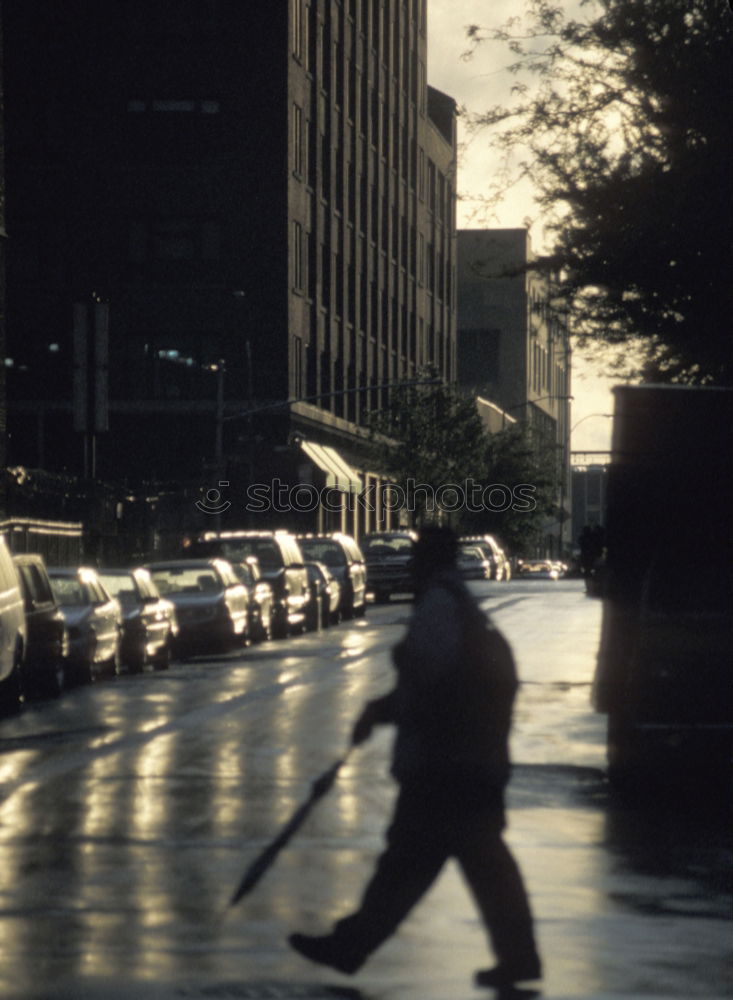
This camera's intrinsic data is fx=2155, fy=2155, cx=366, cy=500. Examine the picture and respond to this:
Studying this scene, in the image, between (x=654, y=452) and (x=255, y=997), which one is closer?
(x=255, y=997)

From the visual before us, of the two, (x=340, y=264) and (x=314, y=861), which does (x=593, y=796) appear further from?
(x=340, y=264)

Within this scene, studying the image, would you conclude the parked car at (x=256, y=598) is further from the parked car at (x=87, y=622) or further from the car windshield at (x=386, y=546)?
the car windshield at (x=386, y=546)

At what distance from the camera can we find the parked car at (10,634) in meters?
21.0

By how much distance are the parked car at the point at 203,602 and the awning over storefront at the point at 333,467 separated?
34068 mm

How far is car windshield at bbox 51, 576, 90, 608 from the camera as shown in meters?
26.0

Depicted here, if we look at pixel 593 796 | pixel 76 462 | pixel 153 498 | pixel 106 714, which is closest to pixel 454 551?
pixel 593 796

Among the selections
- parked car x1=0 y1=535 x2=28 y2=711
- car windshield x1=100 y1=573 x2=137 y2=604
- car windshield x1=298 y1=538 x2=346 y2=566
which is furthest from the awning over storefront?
parked car x1=0 y1=535 x2=28 y2=711

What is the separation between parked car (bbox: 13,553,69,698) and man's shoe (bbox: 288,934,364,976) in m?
14.7

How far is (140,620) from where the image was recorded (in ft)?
93.6

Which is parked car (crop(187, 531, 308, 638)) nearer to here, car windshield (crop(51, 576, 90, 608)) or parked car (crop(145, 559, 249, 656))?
parked car (crop(145, 559, 249, 656))

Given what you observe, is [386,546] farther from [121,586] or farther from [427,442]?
[121,586]

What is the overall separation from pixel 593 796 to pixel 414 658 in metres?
6.79

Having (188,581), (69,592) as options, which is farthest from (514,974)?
(188,581)

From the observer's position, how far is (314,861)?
11.2 metres
